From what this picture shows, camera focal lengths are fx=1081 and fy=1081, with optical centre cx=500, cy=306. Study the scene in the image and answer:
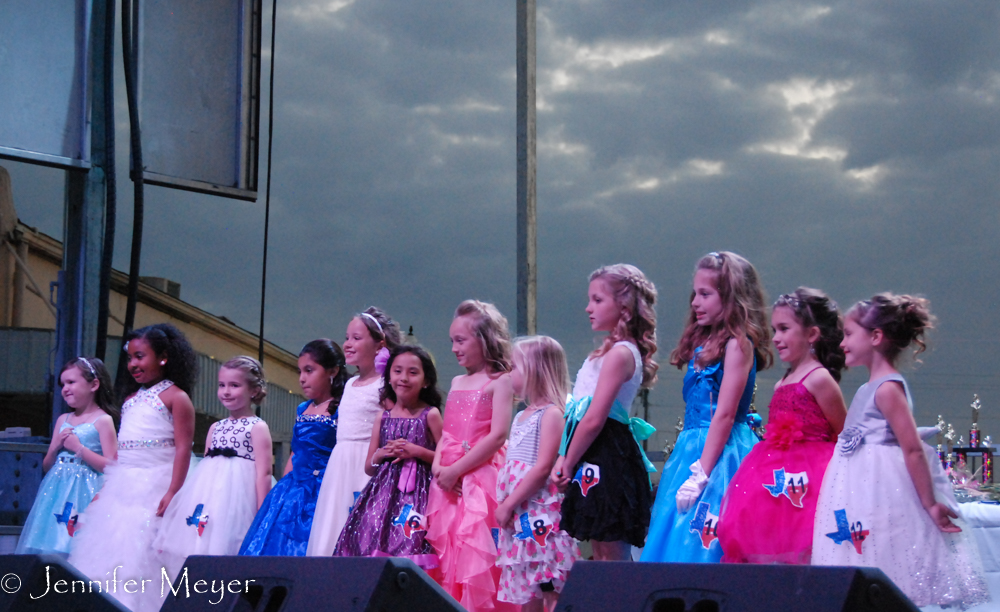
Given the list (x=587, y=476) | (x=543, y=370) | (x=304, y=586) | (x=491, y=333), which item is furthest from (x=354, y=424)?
(x=304, y=586)

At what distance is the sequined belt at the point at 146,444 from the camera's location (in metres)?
5.01

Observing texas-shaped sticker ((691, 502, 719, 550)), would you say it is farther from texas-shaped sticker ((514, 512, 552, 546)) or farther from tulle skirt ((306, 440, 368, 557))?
tulle skirt ((306, 440, 368, 557))

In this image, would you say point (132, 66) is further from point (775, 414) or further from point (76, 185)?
point (775, 414)

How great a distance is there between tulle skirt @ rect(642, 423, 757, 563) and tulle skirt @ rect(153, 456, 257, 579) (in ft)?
6.67

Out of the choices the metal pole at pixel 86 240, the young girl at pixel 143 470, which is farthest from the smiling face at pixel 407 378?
the metal pole at pixel 86 240

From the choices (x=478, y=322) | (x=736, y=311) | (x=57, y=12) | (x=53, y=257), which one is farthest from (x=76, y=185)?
(x=736, y=311)

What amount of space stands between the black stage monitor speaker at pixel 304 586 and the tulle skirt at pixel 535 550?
1.47 m

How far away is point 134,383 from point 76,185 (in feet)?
5.61

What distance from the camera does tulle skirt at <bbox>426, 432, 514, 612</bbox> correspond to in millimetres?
4098

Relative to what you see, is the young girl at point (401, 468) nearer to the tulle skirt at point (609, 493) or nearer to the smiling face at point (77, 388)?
the tulle skirt at point (609, 493)

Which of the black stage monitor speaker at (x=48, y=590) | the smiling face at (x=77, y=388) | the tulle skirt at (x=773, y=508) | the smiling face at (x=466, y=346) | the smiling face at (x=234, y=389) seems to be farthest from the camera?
the smiling face at (x=77, y=388)

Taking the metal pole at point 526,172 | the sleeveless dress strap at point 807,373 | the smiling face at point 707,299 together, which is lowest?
the sleeveless dress strap at point 807,373

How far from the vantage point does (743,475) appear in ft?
11.1

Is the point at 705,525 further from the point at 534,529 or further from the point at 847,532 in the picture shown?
the point at 534,529
